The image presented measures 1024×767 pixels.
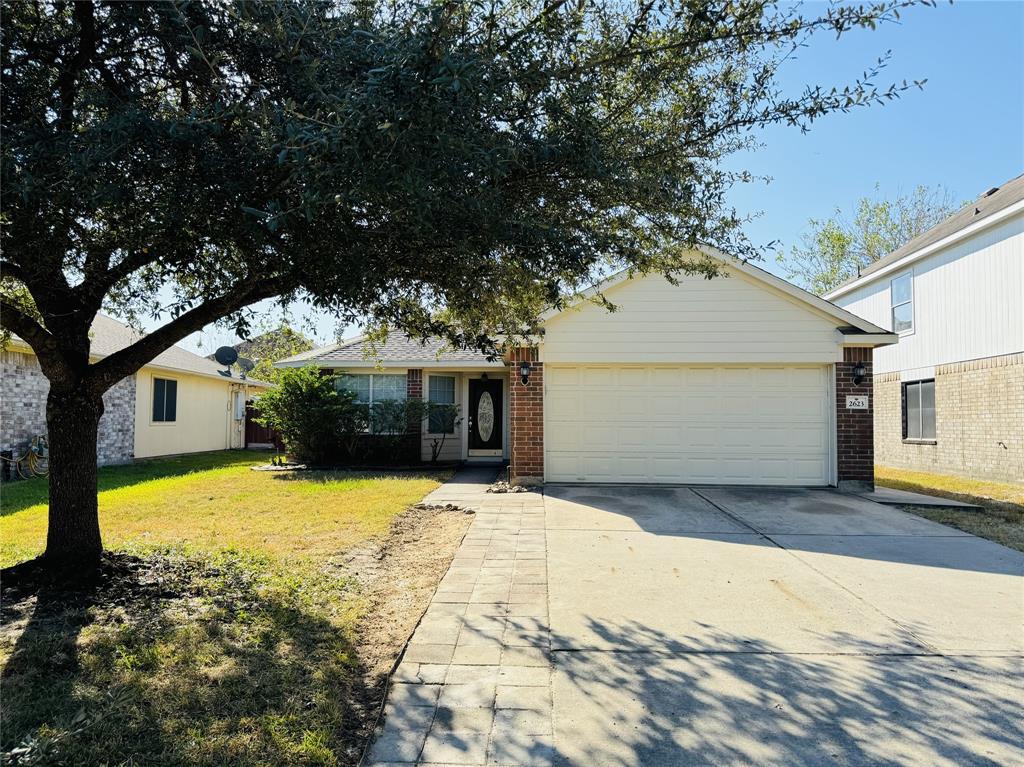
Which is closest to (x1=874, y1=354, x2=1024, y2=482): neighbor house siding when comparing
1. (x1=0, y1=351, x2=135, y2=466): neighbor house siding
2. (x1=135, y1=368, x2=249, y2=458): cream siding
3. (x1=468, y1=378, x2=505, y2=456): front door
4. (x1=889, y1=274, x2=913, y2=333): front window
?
(x1=889, y1=274, x2=913, y2=333): front window

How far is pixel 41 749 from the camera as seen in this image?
73.9 inches

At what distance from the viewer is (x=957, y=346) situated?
44.6 feet

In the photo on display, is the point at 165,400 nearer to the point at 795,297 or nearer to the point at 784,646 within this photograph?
→ the point at 795,297

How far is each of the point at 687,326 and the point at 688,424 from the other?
1690 mm

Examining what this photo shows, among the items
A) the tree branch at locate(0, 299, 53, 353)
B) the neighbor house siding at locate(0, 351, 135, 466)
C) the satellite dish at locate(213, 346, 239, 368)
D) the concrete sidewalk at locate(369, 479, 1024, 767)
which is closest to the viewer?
the concrete sidewalk at locate(369, 479, 1024, 767)

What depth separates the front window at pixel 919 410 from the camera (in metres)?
14.8

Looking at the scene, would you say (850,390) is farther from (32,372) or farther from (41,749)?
(32,372)

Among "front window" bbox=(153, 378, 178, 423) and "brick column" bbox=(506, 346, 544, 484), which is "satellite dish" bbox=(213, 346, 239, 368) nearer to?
"front window" bbox=(153, 378, 178, 423)

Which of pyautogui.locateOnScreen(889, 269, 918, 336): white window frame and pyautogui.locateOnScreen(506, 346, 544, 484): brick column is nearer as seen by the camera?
pyautogui.locateOnScreen(506, 346, 544, 484): brick column

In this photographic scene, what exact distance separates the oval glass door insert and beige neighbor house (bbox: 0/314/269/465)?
7130mm

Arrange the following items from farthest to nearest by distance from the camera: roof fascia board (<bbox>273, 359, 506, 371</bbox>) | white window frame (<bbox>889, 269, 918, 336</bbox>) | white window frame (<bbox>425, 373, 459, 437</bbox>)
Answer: white window frame (<bbox>889, 269, 918, 336</bbox>)
white window frame (<bbox>425, 373, 459, 437</bbox>)
roof fascia board (<bbox>273, 359, 506, 371</bbox>)

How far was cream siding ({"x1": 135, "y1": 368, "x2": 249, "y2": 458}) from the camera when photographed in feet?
53.2

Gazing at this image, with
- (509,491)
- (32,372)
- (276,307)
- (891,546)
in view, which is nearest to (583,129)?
(276,307)

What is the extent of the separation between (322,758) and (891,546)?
628cm
